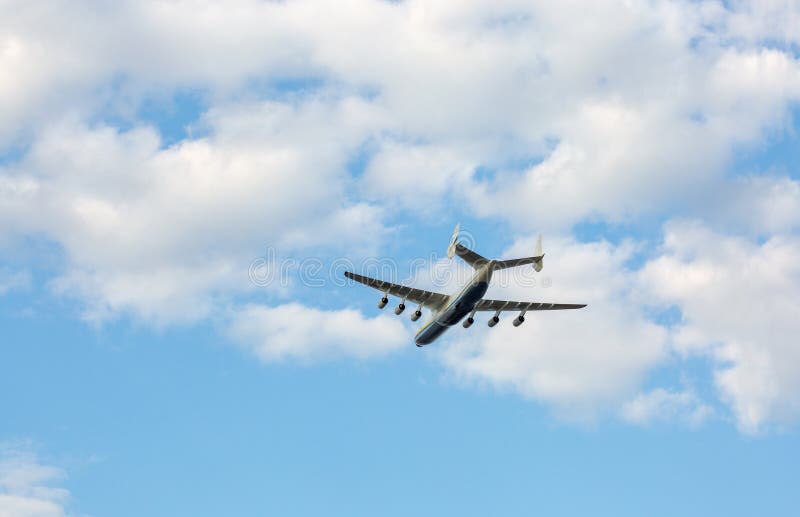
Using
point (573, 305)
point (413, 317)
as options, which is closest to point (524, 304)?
point (573, 305)

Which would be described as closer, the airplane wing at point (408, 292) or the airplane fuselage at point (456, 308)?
the airplane fuselage at point (456, 308)

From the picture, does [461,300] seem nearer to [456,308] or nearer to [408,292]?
[456,308]

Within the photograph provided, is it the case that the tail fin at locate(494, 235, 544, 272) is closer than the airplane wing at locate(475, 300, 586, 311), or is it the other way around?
the tail fin at locate(494, 235, 544, 272)

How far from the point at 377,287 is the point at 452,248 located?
38.4ft

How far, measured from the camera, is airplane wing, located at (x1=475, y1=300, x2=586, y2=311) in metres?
87.4

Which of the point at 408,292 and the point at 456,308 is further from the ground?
the point at 408,292

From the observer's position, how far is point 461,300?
Answer: 7762 centimetres

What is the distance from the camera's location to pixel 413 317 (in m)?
83.2

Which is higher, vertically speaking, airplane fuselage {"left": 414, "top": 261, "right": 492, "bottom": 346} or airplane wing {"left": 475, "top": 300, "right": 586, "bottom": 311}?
airplane wing {"left": 475, "top": 300, "right": 586, "bottom": 311}

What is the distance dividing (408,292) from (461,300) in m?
8.62

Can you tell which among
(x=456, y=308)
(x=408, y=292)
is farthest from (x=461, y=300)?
(x=408, y=292)

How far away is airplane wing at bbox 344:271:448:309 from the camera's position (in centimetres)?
8325

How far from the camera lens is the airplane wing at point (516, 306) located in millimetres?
87375

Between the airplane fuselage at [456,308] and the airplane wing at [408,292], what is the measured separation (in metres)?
0.95
